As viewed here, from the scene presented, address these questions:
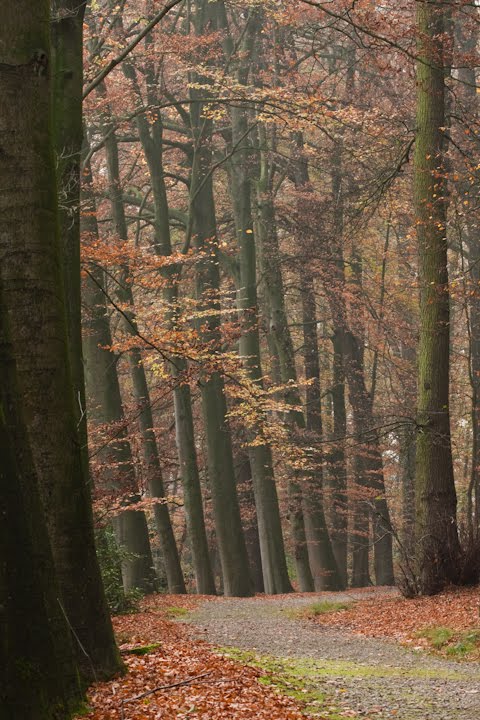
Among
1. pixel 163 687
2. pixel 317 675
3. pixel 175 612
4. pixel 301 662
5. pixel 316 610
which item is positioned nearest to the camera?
pixel 163 687

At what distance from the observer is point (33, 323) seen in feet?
19.6

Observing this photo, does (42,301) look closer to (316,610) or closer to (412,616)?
(412,616)

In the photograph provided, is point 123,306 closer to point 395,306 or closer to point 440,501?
point 440,501

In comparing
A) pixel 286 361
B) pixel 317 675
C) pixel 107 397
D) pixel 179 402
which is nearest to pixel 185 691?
pixel 317 675

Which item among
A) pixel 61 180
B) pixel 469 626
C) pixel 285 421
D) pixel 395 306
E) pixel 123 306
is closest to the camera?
pixel 61 180

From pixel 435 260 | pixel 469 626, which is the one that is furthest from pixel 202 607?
pixel 435 260

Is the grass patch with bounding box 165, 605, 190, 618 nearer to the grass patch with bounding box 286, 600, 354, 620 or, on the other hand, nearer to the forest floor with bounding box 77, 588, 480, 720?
the forest floor with bounding box 77, 588, 480, 720

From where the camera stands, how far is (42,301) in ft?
19.7

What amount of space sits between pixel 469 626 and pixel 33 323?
664 centimetres

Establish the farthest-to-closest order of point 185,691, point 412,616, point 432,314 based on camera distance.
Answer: point 432,314 → point 412,616 → point 185,691

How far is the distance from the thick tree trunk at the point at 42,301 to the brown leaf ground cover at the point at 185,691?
15.2 inches

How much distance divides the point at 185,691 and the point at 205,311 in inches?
428

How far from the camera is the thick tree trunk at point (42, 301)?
5.88 metres

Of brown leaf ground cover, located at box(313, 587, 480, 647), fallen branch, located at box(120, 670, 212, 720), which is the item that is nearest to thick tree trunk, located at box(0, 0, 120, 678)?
fallen branch, located at box(120, 670, 212, 720)
